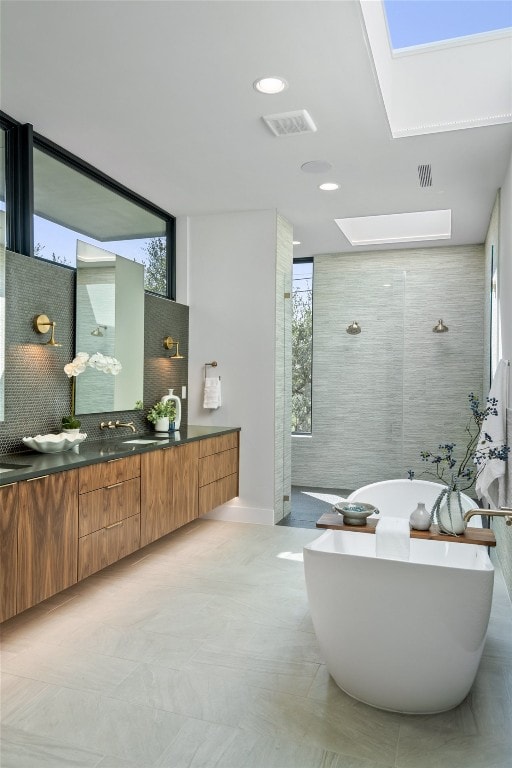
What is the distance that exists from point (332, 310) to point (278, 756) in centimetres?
519

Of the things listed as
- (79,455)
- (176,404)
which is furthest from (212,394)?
(79,455)

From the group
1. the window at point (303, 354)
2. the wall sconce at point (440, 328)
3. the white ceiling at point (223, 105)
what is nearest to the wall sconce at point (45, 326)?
the white ceiling at point (223, 105)

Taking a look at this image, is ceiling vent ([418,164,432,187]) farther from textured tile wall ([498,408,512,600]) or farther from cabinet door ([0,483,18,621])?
cabinet door ([0,483,18,621])

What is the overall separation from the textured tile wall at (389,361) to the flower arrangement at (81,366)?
10.1ft

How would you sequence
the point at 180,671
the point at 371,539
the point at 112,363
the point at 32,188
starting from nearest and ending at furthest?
1. the point at 180,671
2. the point at 371,539
3. the point at 32,188
4. the point at 112,363

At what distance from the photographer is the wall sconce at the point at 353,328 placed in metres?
6.41

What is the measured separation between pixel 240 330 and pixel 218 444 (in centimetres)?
106

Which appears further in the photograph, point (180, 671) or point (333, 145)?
point (333, 145)

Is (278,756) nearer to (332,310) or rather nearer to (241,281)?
(241,281)

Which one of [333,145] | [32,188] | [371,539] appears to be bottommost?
[371,539]

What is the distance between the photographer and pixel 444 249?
6176 millimetres

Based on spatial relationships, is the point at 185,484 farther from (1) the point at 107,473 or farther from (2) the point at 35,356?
(2) the point at 35,356

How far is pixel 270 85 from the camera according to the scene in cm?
282

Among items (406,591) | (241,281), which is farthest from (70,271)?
(406,591)
